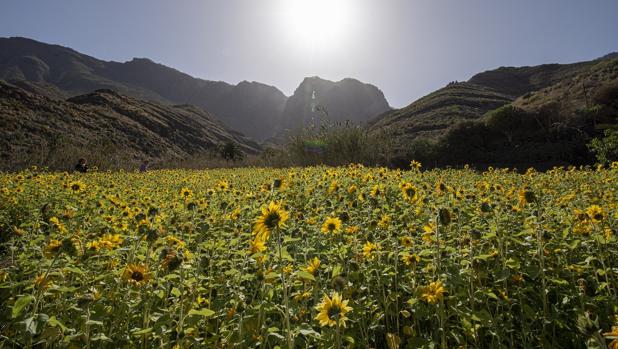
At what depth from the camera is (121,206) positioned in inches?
188

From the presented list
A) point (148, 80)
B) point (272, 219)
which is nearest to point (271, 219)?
point (272, 219)

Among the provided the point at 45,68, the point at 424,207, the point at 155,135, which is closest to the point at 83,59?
the point at 45,68

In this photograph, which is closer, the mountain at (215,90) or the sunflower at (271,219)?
the sunflower at (271,219)

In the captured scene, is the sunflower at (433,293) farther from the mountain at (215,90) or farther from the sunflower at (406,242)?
the mountain at (215,90)

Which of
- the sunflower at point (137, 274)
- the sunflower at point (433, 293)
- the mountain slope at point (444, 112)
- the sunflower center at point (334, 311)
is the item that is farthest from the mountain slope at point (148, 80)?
the sunflower center at point (334, 311)

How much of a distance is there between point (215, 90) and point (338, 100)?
68729 millimetres

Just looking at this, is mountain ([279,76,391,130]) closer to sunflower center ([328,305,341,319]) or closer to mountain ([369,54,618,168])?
mountain ([369,54,618,168])

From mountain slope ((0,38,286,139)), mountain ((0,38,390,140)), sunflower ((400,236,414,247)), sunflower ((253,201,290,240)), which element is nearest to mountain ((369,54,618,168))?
sunflower ((400,236,414,247))

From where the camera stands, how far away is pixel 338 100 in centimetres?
17100

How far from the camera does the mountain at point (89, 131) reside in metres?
20.5

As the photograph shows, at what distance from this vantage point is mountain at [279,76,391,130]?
541 feet

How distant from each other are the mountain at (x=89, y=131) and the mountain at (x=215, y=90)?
95350 millimetres

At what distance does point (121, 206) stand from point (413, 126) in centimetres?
4311

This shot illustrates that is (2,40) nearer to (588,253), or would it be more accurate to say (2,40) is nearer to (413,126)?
(413,126)
